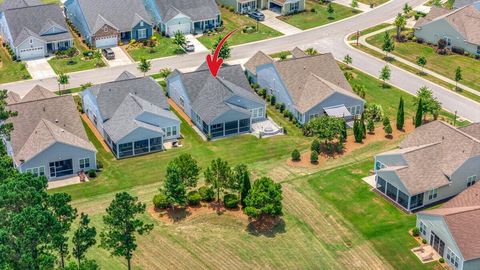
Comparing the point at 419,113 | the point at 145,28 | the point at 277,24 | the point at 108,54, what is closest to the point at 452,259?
the point at 419,113

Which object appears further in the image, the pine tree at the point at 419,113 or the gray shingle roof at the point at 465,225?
the pine tree at the point at 419,113

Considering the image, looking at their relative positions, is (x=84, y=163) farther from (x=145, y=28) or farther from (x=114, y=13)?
(x=114, y=13)

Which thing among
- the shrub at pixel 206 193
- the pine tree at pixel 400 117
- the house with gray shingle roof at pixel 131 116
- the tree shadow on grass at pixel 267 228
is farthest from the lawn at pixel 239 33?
the tree shadow on grass at pixel 267 228

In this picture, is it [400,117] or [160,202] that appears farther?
[400,117]

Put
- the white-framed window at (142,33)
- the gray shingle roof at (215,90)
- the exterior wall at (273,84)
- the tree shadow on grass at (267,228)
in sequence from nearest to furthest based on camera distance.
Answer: the tree shadow on grass at (267,228), the gray shingle roof at (215,90), the exterior wall at (273,84), the white-framed window at (142,33)

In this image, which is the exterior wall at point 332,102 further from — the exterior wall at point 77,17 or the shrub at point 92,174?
the exterior wall at point 77,17

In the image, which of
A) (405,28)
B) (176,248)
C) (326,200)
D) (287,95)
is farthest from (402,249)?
(405,28)
